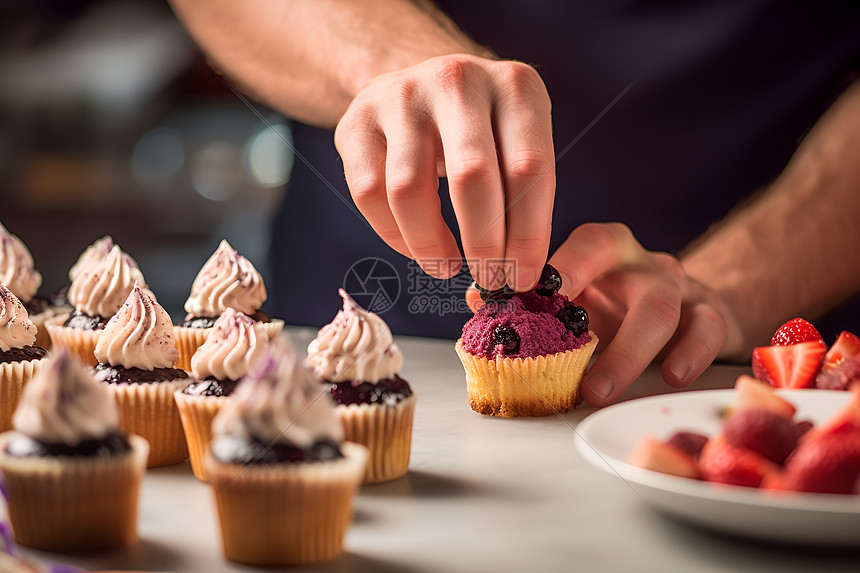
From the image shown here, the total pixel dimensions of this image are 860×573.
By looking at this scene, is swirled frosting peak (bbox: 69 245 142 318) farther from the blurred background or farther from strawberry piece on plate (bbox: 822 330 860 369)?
the blurred background

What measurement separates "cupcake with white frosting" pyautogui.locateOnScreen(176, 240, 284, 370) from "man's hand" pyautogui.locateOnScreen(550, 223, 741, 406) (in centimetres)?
70

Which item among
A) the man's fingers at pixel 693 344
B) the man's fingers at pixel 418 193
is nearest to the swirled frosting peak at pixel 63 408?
the man's fingers at pixel 418 193

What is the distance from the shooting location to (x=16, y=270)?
7.35ft

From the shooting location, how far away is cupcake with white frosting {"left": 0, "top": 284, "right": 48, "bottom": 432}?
5.41ft

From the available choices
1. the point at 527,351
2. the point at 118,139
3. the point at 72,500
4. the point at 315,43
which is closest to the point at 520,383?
the point at 527,351

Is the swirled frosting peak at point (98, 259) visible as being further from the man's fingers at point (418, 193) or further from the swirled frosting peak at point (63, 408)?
the swirled frosting peak at point (63, 408)

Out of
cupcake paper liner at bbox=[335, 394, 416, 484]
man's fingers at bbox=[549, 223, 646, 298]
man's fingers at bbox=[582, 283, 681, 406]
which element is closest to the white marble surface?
cupcake paper liner at bbox=[335, 394, 416, 484]

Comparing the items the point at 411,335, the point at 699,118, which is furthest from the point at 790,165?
the point at 411,335

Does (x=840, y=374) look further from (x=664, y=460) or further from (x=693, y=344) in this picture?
(x=664, y=460)

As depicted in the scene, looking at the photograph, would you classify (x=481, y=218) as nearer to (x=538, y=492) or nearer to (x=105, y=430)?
(x=538, y=492)

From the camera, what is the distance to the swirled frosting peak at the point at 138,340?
62.1 inches

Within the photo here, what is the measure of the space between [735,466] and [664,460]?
9cm

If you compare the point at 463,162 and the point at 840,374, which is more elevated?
the point at 463,162

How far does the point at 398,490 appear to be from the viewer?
1380mm
